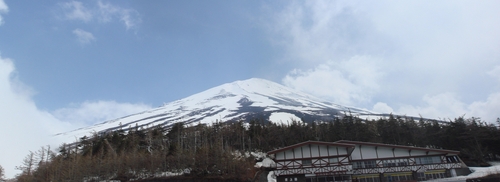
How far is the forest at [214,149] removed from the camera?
31.6 m

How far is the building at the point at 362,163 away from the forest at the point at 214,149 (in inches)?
192

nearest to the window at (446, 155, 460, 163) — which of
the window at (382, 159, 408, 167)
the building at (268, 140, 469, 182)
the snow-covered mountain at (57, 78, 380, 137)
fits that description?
the building at (268, 140, 469, 182)

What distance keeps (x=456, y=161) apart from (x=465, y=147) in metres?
9.79

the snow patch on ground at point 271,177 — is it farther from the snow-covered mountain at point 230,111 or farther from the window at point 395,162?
the snow-covered mountain at point 230,111

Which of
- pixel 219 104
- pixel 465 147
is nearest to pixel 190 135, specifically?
pixel 465 147

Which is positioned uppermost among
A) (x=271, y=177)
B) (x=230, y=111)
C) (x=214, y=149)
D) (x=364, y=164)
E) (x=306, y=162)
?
(x=230, y=111)

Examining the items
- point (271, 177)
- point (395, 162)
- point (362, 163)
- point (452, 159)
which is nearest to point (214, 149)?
point (271, 177)

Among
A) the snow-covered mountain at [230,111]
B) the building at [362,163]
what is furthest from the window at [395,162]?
the snow-covered mountain at [230,111]

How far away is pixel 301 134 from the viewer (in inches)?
1780

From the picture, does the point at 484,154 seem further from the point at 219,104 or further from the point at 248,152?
the point at 219,104

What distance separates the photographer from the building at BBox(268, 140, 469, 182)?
30.2 metres

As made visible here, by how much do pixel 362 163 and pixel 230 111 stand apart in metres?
98.9

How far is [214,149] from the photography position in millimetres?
32969

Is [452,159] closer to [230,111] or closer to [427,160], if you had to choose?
[427,160]
